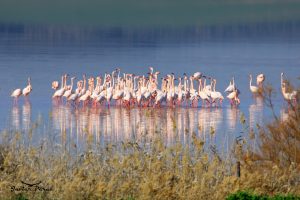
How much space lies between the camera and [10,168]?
10695 millimetres

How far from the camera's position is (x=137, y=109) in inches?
997

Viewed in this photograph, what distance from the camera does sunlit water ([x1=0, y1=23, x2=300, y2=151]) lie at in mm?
17188

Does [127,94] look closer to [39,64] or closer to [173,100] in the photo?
[173,100]

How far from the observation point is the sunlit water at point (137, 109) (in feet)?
56.4

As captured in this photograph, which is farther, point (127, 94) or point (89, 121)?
point (127, 94)

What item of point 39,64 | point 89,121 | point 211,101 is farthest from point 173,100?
point 39,64

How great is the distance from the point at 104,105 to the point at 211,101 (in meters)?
3.13
